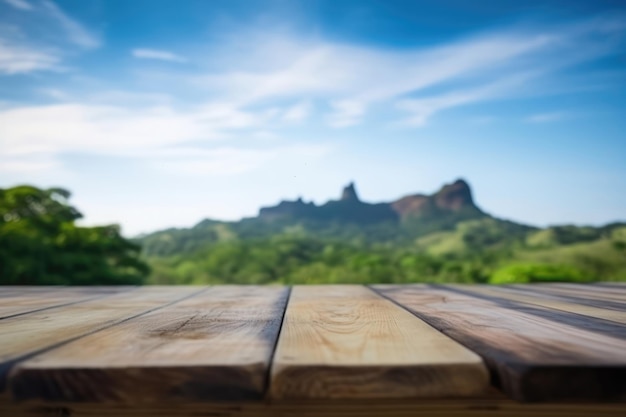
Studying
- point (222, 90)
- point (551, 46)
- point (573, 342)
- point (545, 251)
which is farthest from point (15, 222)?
point (551, 46)

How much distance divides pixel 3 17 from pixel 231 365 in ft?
31.4

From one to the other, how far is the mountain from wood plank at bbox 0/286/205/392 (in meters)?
8.76

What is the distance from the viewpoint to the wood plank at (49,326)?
0.59 m

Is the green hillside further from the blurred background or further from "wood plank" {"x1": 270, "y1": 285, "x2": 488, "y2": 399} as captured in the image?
"wood plank" {"x1": 270, "y1": 285, "x2": 488, "y2": 399}

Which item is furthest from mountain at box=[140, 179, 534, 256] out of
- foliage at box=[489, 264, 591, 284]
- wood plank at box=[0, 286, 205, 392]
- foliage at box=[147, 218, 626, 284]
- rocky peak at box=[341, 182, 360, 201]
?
wood plank at box=[0, 286, 205, 392]

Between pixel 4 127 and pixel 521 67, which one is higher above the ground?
pixel 521 67

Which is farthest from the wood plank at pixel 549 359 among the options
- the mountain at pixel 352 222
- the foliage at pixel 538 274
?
the mountain at pixel 352 222

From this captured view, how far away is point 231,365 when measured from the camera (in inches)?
19.1

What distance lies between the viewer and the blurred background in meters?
7.91

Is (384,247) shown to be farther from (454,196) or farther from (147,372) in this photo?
(147,372)

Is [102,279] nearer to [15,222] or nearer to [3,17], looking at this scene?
[15,222]

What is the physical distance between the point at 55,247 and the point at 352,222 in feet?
21.8

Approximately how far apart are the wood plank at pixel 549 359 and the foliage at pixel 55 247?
253 inches

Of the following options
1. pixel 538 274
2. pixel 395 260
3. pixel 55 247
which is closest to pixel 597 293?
pixel 538 274
